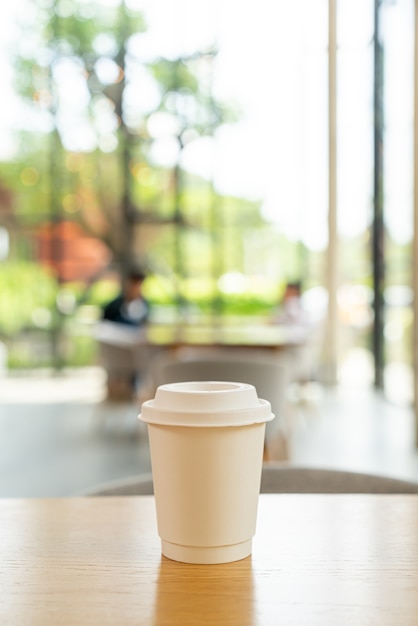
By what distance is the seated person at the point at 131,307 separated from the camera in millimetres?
7945

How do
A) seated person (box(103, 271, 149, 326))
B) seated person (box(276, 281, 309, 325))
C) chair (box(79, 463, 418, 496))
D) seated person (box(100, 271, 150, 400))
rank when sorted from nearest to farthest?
chair (box(79, 463, 418, 496)) → seated person (box(100, 271, 150, 400)) → seated person (box(103, 271, 149, 326)) → seated person (box(276, 281, 309, 325))

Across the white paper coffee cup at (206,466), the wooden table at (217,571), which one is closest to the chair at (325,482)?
the wooden table at (217,571)

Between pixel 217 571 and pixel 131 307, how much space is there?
745cm

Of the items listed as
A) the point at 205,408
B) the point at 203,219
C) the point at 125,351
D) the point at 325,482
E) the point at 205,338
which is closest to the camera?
the point at 205,408

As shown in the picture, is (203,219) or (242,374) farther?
(203,219)

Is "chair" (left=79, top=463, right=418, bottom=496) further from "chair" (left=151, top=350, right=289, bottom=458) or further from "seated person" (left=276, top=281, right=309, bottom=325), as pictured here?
"seated person" (left=276, top=281, right=309, bottom=325)

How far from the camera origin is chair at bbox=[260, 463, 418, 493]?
1.45 meters

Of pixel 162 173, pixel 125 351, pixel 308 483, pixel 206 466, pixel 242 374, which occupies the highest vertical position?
pixel 162 173

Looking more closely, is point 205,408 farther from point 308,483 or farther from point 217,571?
point 308,483

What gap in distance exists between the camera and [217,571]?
0.89 metres

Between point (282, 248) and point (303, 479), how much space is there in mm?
9606

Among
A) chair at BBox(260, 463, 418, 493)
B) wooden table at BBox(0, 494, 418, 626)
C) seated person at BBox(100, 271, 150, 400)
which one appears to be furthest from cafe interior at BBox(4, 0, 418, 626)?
wooden table at BBox(0, 494, 418, 626)

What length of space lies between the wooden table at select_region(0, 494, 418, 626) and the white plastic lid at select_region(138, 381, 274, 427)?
0.15 meters

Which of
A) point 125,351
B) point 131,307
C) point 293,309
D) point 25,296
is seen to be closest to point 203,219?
point 25,296
